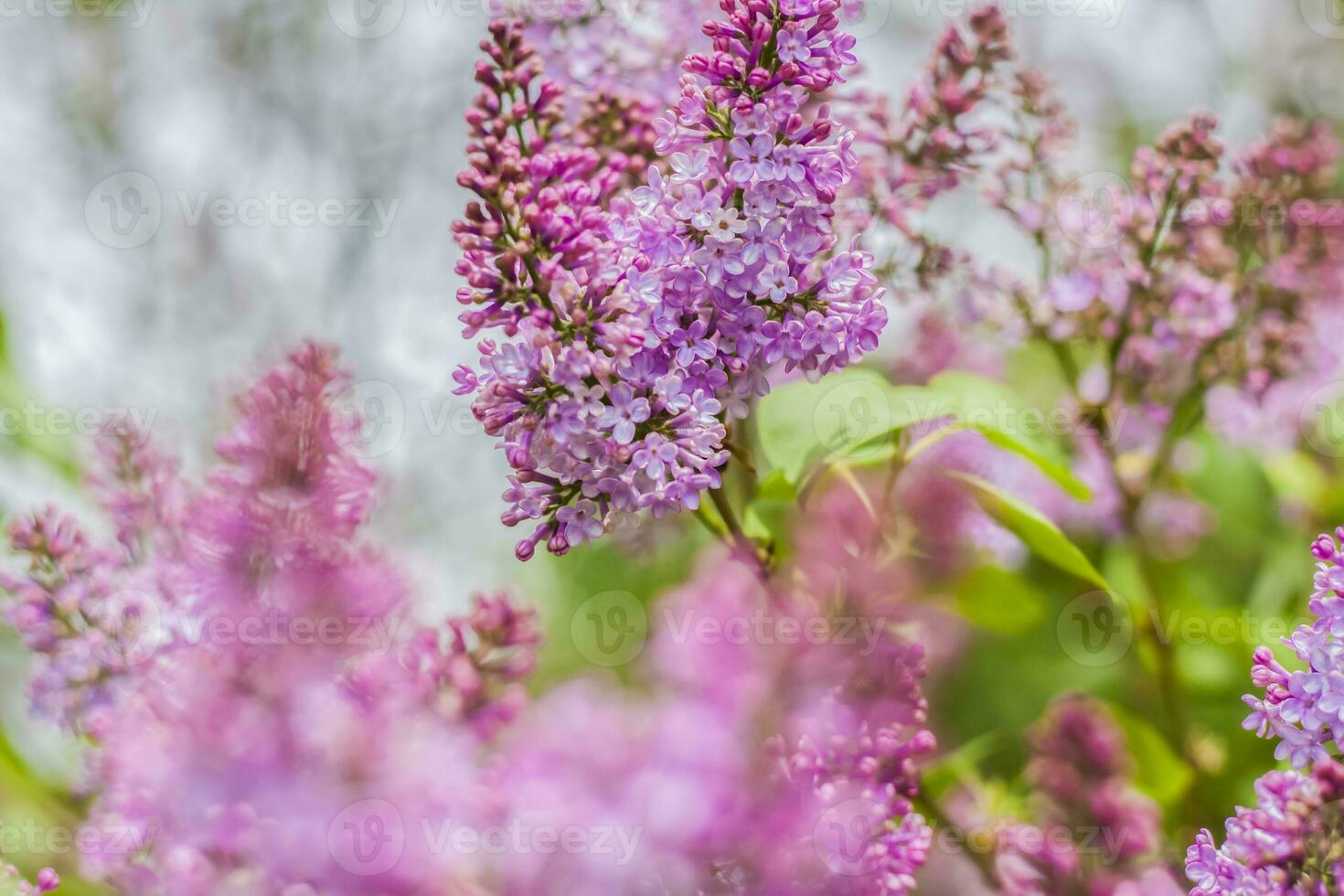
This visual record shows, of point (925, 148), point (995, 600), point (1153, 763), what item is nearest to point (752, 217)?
point (925, 148)

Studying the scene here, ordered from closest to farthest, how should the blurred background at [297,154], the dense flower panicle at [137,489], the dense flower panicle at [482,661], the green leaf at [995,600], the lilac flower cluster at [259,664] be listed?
the lilac flower cluster at [259,664]
the dense flower panicle at [482,661]
the dense flower panicle at [137,489]
the green leaf at [995,600]
the blurred background at [297,154]

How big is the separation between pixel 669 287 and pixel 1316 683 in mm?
287

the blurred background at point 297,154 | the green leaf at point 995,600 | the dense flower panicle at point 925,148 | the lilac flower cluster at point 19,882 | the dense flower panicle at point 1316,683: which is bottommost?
the lilac flower cluster at point 19,882

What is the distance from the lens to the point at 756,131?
465 millimetres

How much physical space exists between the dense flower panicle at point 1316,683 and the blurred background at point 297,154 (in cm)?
116

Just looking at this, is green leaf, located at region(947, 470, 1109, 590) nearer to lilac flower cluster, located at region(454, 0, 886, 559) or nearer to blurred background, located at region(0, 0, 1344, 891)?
lilac flower cluster, located at region(454, 0, 886, 559)

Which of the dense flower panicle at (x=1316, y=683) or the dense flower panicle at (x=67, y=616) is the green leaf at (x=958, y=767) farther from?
the dense flower panicle at (x=67, y=616)

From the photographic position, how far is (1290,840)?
1.35 feet

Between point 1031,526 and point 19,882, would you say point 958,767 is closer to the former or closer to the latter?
point 1031,526

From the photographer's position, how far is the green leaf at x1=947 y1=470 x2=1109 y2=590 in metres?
0.57

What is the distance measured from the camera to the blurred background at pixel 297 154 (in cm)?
166

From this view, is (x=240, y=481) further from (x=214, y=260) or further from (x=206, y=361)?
(x=214, y=260)

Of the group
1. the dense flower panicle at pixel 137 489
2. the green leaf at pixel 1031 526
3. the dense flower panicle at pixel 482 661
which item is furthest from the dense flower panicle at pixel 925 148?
the dense flower panicle at pixel 137 489

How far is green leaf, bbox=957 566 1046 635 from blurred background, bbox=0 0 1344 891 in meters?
0.86
